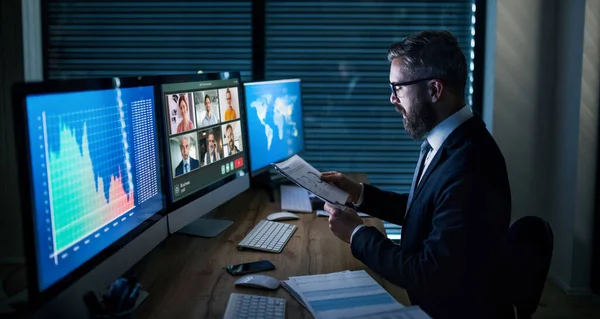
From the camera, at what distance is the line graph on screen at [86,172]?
1.06 m

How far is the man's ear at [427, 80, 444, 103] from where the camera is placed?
5.35ft

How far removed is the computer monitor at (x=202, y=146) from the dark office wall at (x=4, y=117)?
6.47ft

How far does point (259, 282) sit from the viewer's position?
1.51m

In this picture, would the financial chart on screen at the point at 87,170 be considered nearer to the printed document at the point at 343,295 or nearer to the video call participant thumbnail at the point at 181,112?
the video call participant thumbnail at the point at 181,112

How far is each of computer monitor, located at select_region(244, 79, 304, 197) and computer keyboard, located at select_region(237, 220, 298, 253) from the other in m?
0.42

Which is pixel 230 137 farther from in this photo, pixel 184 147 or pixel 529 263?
pixel 529 263

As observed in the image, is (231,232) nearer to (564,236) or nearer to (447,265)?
(447,265)

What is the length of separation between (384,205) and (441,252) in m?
0.66

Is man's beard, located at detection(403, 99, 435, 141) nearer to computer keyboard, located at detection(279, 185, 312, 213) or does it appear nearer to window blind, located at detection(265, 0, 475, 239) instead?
computer keyboard, located at detection(279, 185, 312, 213)

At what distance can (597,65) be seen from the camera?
9.73 feet

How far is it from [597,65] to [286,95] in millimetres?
1620

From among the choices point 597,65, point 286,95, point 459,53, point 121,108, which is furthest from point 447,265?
point 597,65

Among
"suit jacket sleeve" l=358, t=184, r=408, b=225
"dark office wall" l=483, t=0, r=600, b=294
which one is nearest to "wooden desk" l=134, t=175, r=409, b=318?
"suit jacket sleeve" l=358, t=184, r=408, b=225

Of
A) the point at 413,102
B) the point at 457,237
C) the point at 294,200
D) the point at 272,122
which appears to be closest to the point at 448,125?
the point at 413,102
